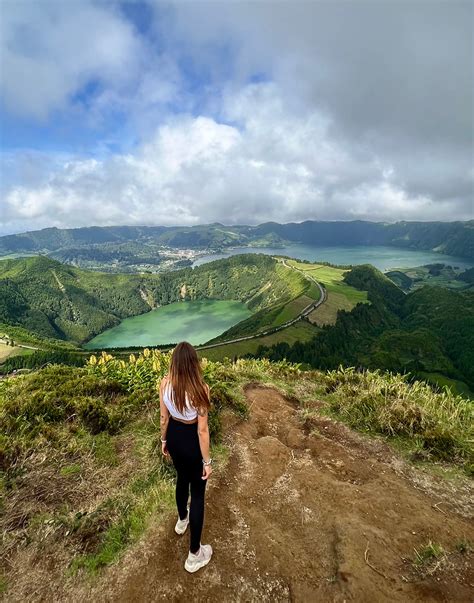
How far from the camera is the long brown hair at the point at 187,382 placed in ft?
14.4

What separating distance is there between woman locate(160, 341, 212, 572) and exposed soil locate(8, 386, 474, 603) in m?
0.44

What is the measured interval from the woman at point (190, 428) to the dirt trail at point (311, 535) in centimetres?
47

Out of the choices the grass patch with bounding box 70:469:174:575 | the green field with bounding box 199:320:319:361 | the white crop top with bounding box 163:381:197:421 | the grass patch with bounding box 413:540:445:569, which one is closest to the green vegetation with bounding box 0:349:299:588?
the grass patch with bounding box 70:469:174:575

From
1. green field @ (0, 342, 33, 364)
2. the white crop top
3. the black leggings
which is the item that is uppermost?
the white crop top

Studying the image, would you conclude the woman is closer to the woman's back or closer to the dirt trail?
the woman's back

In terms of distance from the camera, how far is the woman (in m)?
4.41

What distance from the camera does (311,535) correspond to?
523 centimetres

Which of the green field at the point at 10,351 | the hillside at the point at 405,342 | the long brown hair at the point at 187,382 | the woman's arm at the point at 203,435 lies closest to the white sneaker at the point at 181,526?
the woman's arm at the point at 203,435

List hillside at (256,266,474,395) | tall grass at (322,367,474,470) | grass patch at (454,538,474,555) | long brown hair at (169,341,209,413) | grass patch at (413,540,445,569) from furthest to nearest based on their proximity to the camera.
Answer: hillside at (256,266,474,395) < tall grass at (322,367,474,470) < grass patch at (454,538,474,555) < grass patch at (413,540,445,569) < long brown hair at (169,341,209,413)

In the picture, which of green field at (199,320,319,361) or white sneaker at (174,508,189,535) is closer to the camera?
white sneaker at (174,508,189,535)

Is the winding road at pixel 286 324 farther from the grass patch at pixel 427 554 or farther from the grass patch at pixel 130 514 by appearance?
the grass patch at pixel 427 554

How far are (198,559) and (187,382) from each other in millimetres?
2534

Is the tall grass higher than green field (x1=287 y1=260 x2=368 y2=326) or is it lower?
higher

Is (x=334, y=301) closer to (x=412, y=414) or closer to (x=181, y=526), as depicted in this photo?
(x=412, y=414)
